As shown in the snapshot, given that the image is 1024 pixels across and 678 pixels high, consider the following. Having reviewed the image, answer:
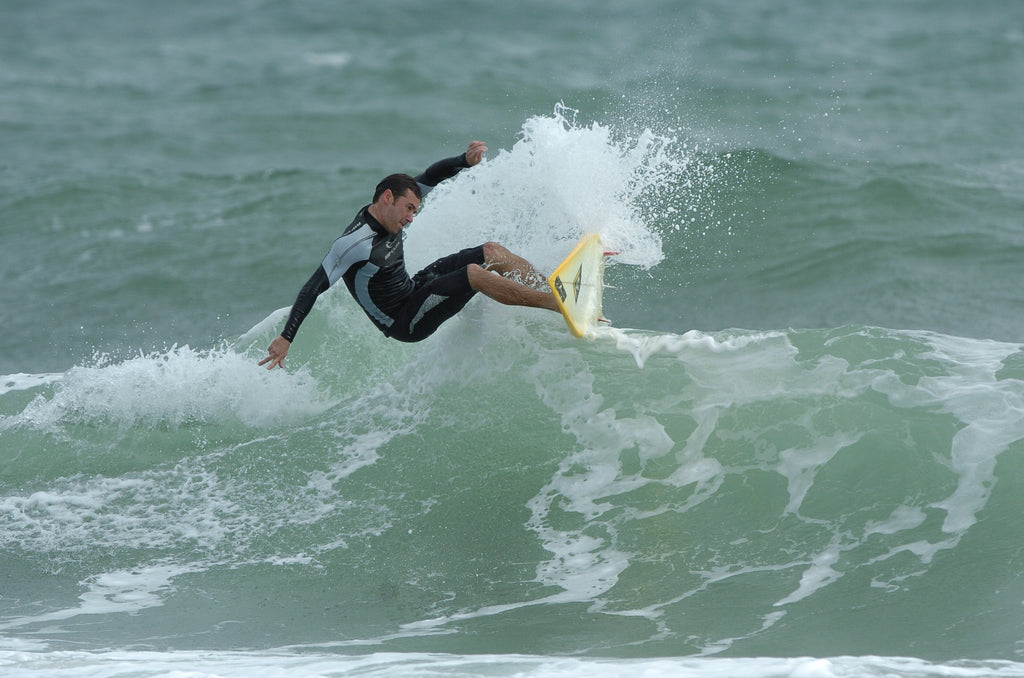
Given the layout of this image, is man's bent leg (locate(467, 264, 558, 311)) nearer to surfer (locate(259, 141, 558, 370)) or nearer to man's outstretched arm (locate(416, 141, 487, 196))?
surfer (locate(259, 141, 558, 370))

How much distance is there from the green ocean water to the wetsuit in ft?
1.56

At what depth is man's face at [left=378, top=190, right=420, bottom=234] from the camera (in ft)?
22.1

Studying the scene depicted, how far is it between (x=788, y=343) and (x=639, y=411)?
119 centimetres

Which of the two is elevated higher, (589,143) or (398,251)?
(589,143)

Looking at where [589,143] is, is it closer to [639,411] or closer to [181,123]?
[639,411]

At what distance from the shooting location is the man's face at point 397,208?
6742 mm

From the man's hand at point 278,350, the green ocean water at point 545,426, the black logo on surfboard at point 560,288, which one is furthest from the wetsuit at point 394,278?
the black logo on surfboard at point 560,288

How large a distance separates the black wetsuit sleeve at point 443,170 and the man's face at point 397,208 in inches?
13.4

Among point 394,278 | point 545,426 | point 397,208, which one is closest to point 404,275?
point 394,278

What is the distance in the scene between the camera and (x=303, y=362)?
890cm

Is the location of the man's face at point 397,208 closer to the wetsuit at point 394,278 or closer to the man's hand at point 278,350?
the wetsuit at point 394,278

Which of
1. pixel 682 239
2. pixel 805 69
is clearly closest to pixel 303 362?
pixel 682 239

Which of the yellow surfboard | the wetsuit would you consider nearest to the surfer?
the wetsuit

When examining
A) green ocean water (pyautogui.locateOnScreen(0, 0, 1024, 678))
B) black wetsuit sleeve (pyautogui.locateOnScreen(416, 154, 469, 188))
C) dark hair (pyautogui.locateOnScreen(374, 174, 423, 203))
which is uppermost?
black wetsuit sleeve (pyautogui.locateOnScreen(416, 154, 469, 188))
